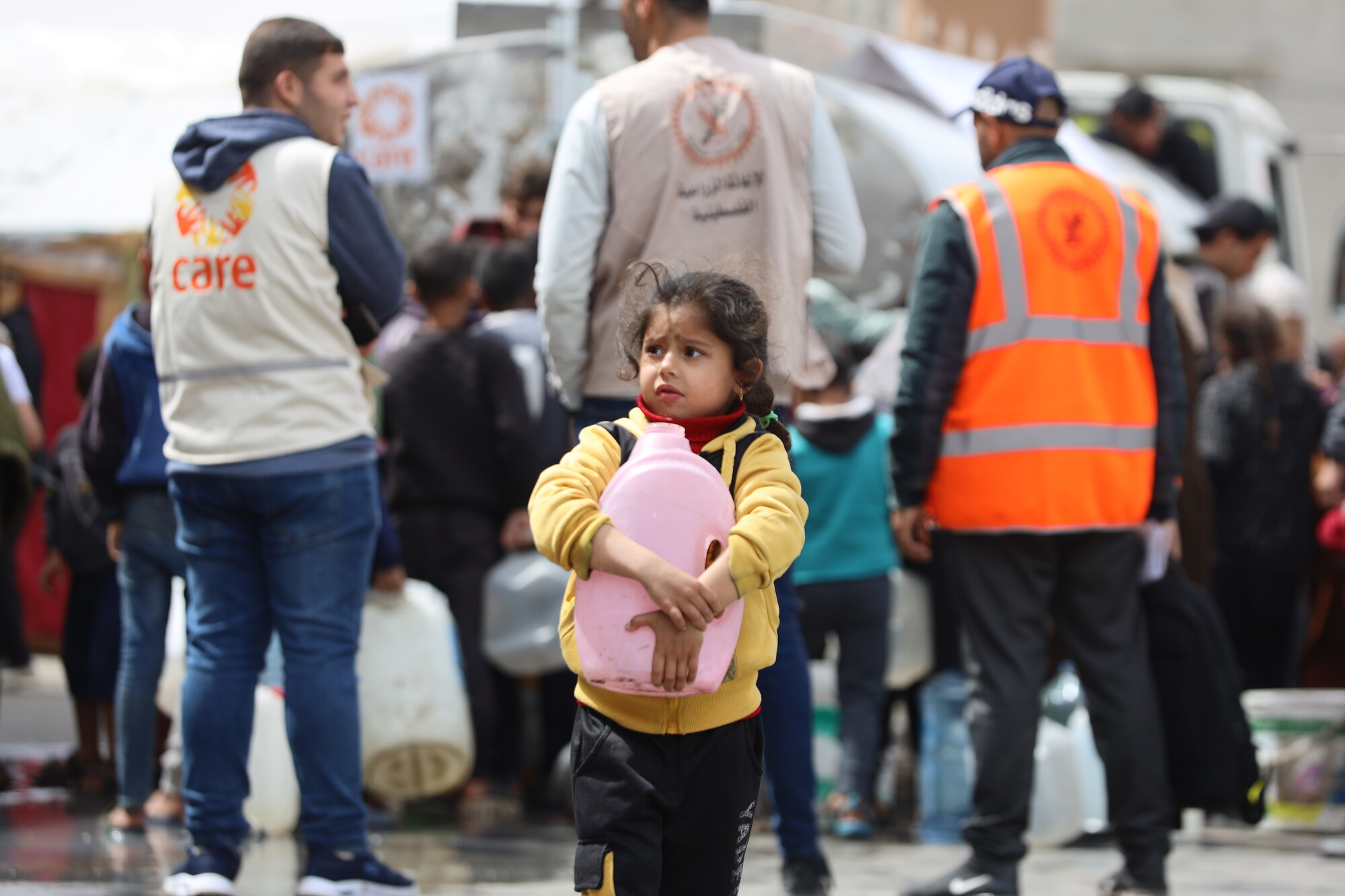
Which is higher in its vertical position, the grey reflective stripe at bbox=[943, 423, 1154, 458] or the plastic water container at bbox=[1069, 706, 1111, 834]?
the grey reflective stripe at bbox=[943, 423, 1154, 458]

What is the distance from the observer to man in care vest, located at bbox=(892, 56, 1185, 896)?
429cm

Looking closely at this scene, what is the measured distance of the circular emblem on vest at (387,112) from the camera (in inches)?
343

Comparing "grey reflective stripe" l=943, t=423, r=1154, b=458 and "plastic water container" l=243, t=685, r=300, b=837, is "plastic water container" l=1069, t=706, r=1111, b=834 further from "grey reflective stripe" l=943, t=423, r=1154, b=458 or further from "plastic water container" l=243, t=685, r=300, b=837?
"plastic water container" l=243, t=685, r=300, b=837

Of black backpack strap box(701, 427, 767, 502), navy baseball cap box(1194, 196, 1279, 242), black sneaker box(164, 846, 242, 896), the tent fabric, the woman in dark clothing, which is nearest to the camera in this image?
black backpack strap box(701, 427, 767, 502)

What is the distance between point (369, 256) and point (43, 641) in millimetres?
6711

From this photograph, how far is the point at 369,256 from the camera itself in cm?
401

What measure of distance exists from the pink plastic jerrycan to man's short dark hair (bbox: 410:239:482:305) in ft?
10.5

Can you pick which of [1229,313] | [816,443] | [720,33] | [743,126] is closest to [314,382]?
[743,126]

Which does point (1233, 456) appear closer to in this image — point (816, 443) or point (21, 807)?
point (816, 443)

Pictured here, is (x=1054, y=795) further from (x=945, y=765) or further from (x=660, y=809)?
(x=660, y=809)

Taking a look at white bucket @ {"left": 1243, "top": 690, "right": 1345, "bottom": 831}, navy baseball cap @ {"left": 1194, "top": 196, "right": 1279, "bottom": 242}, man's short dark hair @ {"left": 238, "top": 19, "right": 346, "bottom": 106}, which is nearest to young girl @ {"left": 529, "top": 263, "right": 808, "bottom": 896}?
man's short dark hair @ {"left": 238, "top": 19, "right": 346, "bottom": 106}

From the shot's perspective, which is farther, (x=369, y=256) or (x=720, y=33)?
(x=720, y=33)

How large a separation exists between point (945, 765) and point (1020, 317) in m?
2.10

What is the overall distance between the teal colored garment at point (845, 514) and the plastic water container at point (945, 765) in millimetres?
519
